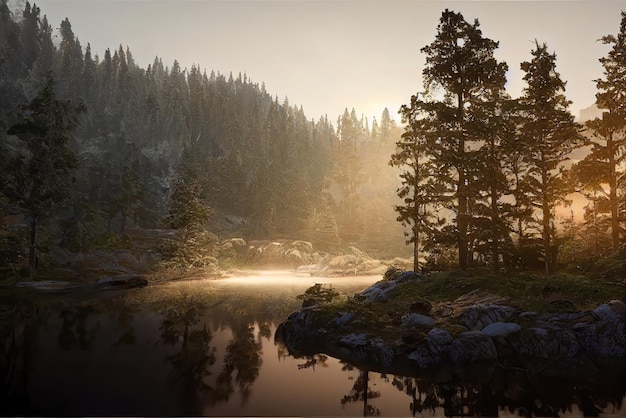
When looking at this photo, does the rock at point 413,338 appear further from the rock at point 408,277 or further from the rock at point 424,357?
the rock at point 408,277

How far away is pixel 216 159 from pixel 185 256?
5946 cm

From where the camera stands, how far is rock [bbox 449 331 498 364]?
12.1m

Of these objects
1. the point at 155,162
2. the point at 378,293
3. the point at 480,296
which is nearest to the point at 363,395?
the point at 480,296

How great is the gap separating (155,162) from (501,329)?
8863 centimetres

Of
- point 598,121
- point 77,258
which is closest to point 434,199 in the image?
point 598,121

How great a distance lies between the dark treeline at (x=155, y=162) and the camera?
39.2 m

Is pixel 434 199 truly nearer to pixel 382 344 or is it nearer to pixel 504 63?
pixel 504 63

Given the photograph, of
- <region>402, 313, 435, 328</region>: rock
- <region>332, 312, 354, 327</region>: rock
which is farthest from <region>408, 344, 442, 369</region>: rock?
<region>332, 312, 354, 327</region>: rock

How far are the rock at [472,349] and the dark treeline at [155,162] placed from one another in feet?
123

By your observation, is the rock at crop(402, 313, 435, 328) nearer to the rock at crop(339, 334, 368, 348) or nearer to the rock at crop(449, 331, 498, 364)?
the rock at crop(449, 331, 498, 364)

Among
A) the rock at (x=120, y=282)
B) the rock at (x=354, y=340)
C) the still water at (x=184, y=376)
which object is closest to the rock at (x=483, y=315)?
the rock at (x=354, y=340)

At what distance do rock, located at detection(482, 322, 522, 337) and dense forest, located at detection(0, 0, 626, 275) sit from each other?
8.57 metres

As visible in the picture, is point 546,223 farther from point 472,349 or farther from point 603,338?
point 472,349

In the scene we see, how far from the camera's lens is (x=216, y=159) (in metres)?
103
